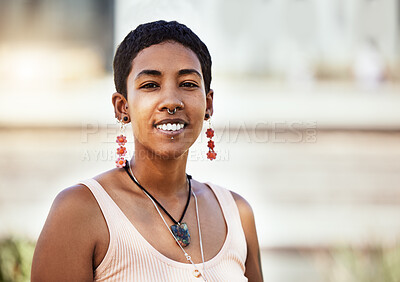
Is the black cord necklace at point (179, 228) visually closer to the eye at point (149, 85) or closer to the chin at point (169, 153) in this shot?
the chin at point (169, 153)

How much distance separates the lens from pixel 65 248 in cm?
183

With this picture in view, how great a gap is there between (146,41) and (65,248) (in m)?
0.74

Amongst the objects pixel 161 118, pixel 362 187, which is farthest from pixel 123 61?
pixel 362 187

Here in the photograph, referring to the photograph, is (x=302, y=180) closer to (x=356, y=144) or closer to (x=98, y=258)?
(x=356, y=144)

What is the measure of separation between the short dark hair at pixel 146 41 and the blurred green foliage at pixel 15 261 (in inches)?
92.7

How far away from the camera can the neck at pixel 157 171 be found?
2.14 metres

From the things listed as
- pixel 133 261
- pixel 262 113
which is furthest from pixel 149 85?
pixel 262 113

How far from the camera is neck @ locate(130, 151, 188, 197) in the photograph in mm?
2139

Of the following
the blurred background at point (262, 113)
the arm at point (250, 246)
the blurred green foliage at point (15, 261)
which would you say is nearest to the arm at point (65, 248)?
the arm at point (250, 246)

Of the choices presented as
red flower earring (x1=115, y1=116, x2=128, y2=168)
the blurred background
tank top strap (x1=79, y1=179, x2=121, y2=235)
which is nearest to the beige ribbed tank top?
tank top strap (x1=79, y1=179, x2=121, y2=235)

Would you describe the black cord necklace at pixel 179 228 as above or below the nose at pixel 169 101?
below

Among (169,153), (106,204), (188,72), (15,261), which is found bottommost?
(15,261)

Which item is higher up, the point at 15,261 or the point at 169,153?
the point at 169,153

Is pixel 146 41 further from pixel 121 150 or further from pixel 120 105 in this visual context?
pixel 121 150
